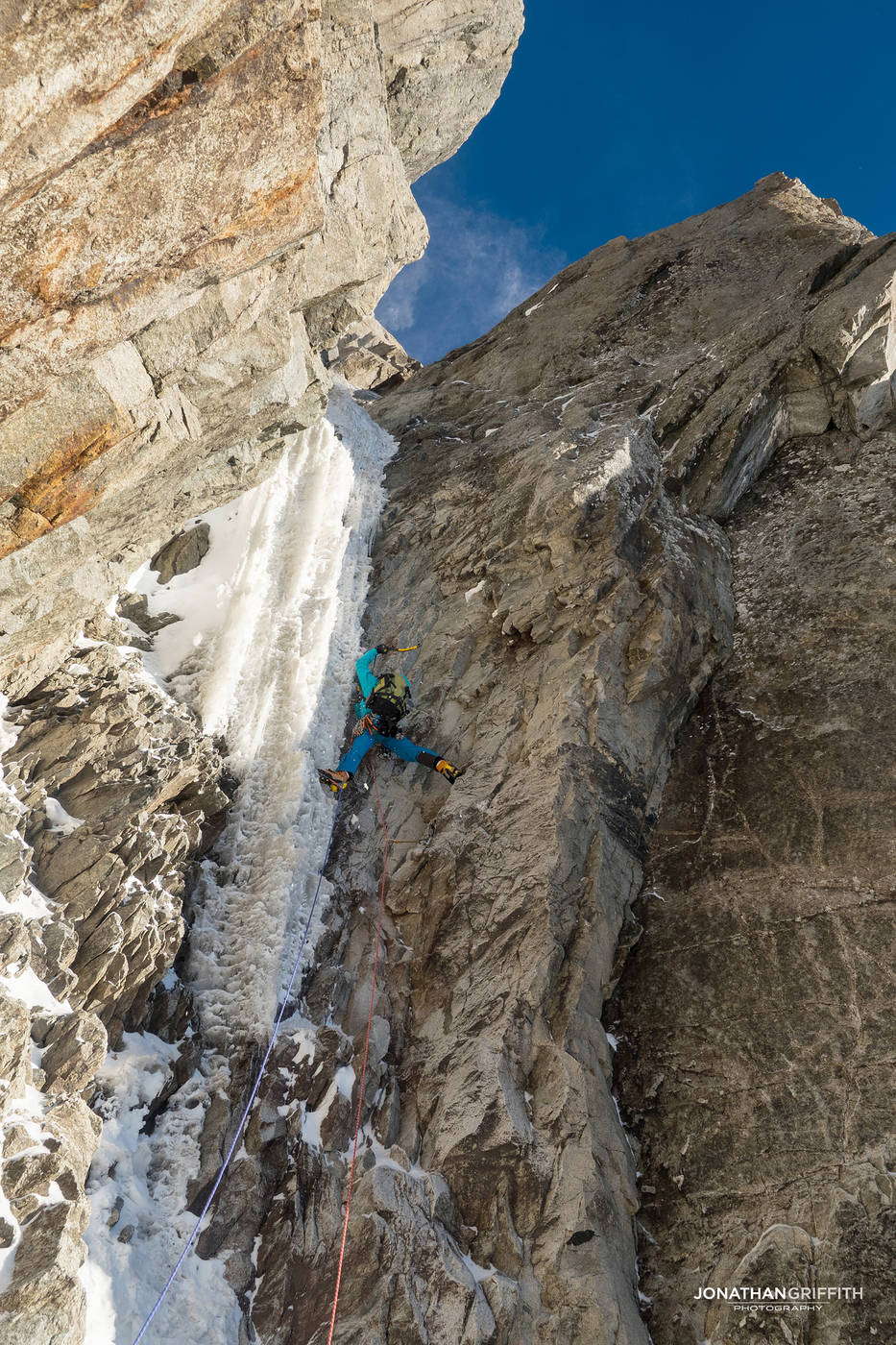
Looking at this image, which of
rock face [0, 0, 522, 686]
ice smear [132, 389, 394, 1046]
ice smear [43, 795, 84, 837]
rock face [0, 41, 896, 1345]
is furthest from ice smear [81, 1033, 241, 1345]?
rock face [0, 0, 522, 686]

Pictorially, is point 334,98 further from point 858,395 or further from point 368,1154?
point 368,1154

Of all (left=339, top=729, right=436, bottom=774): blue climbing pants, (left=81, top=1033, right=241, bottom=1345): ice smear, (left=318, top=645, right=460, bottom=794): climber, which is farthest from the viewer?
(left=339, top=729, right=436, bottom=774): blue climbing pants

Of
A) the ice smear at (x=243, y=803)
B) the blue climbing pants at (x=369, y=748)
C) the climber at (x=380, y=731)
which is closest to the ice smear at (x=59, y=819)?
the ice smear at (x=243, y=803)

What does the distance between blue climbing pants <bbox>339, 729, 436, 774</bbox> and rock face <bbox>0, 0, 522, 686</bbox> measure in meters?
3.33

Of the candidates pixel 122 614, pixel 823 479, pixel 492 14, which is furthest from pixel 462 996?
pixel 492 14

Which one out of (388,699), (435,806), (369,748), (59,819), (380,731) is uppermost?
(59,819)

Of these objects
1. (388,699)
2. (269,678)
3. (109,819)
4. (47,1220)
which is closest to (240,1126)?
(47,1220)

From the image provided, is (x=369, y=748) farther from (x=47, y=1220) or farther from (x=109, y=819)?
(x=47, y=1220)

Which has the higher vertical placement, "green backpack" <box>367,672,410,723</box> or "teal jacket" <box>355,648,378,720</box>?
"teal jacket" <box>355,648,378,720</box>

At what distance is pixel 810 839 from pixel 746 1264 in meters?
3.70

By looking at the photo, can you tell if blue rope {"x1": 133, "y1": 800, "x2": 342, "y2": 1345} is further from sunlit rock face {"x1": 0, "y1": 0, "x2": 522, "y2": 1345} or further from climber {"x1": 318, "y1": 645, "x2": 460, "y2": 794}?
climber {"x1": 318, "y1": 645, "x2": 460, "y2": 794}

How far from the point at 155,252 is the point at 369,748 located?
5.73 m

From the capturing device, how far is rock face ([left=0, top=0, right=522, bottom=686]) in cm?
506

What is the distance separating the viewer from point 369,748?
31.6ft
